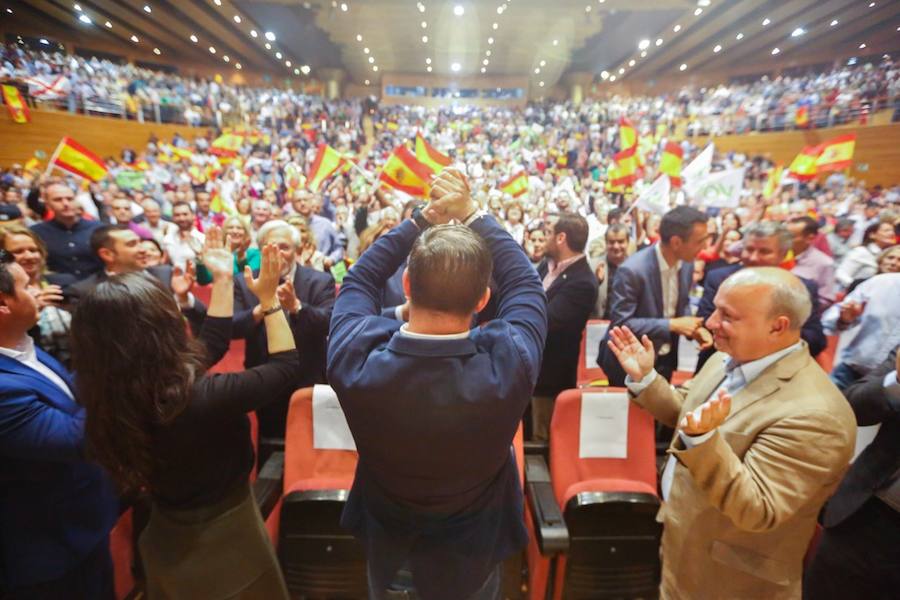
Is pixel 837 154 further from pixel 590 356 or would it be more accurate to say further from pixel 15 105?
pixel 15 105

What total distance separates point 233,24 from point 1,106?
3.66 metres

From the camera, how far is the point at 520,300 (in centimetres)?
114

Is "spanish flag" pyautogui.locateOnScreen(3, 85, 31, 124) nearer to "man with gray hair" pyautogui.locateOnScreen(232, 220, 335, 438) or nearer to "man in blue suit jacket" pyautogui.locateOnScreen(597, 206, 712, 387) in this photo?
"man with gray hair" pyautogui.locateOnScreen(232, 220, 335, 438)

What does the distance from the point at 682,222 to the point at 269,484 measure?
7.74 ft

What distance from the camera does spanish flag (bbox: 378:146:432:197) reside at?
13.6 feet

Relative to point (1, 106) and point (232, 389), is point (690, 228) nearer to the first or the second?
point (232, 389)

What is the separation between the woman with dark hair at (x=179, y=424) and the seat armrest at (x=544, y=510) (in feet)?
2.92

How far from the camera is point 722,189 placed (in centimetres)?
461


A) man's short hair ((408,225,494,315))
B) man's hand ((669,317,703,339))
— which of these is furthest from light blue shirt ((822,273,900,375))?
man's short hair ((408,225,494,315))

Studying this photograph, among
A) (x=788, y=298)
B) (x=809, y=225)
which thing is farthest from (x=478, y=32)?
(x=788, y=298)

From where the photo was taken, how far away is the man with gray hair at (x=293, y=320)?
2156mm

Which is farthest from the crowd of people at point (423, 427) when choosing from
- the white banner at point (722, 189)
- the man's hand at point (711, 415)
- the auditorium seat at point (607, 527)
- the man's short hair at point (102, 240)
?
the white banner at point (722, 189)

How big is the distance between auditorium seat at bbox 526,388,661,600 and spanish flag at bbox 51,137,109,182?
4.45 metres

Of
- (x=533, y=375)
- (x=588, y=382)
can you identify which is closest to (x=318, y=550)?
(x=533, y=375)
